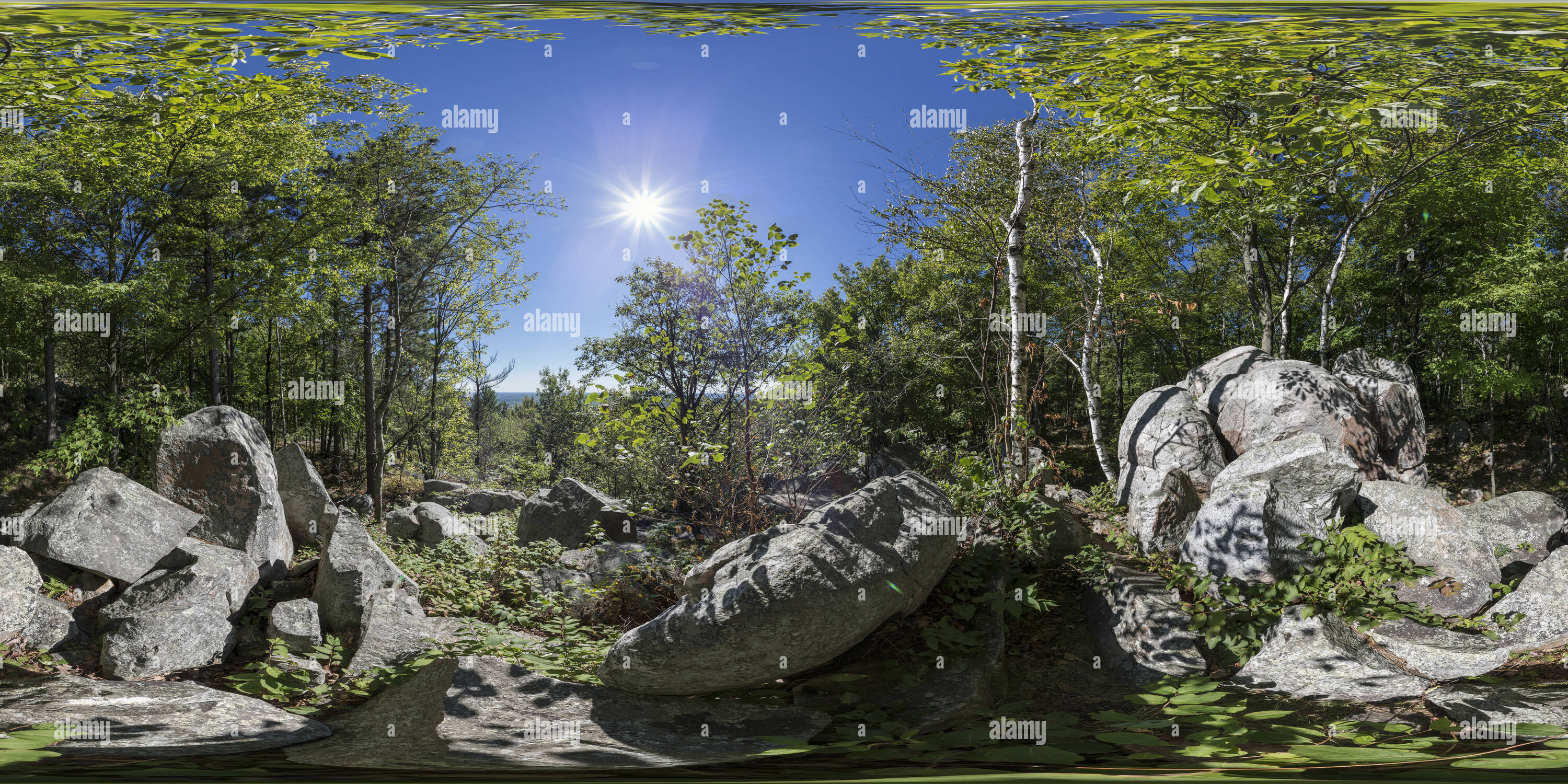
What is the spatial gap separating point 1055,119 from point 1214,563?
2.94 meters

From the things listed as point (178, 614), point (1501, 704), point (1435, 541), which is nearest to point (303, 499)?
point (178, 614)

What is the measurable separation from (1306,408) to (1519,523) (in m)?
1.12

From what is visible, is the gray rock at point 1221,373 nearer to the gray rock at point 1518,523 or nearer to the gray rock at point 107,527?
the gray rock at point 1518,523

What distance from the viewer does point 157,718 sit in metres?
1.98

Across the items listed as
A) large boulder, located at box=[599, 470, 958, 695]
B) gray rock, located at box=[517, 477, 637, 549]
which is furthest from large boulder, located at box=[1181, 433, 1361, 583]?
gray rock, located at box=[517, 477, 637, 549]

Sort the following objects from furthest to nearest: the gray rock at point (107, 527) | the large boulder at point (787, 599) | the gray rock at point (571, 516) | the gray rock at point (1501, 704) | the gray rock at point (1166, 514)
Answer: the gray rock at point (571, 516) → the gray rock at point (1166, 514) → the gray rock at point (107, 527) → the large boulder at point (787, 599) → the gray rock at point (1501, 704)

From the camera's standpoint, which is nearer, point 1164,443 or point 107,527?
point 107,527

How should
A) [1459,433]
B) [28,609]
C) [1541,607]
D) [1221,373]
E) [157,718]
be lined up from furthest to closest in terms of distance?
[1221,373] < [1459,433] < [28,609] < [1541,607] < [157,718]

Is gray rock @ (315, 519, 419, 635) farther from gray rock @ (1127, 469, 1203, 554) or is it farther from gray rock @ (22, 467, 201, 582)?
gray rock @ (1127, 469, 1203, 554)

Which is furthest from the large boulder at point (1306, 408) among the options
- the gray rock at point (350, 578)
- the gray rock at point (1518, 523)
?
the gray rock at point (350, 578)

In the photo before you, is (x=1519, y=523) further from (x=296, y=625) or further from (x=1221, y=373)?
(x=296, y=625)

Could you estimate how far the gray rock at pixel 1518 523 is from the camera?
135 inches

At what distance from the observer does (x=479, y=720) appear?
207 centimetres

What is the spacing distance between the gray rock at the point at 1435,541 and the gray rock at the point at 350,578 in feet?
20.2
